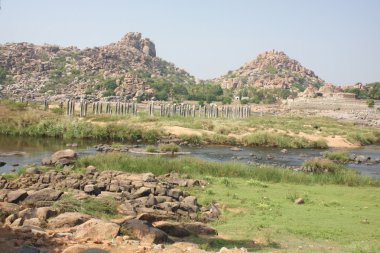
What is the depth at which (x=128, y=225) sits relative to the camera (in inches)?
378

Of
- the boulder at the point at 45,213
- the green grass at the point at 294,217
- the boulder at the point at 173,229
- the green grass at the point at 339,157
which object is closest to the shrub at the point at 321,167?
the green grass at the point at 294,217

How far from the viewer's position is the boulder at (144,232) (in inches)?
359

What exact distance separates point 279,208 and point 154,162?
8.28 metres

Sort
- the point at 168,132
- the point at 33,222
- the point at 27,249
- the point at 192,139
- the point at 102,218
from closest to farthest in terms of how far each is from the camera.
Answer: the point at 27,249 < the point at 33,222 < the point at 102,218 < the point at 192,139 < the point at 168,132

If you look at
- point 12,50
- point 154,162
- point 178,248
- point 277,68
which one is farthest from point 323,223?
point 277,68

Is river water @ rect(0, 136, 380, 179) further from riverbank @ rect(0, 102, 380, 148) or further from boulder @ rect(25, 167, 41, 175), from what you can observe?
boulder @ rect(25, 167, 41, 175)

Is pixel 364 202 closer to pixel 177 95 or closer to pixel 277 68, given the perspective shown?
pixel 177 95

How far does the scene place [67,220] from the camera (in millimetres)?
10133

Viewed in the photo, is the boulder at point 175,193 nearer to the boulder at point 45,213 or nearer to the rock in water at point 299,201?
the rock in water at point 299,201

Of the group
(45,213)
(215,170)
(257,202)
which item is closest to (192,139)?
(215,170)

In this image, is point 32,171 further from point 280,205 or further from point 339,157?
point 339,157

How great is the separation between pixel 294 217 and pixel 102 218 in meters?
5.86

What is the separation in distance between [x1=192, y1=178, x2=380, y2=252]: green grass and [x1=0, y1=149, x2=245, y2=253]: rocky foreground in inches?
33.7

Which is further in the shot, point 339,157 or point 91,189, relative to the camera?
point 339,157
